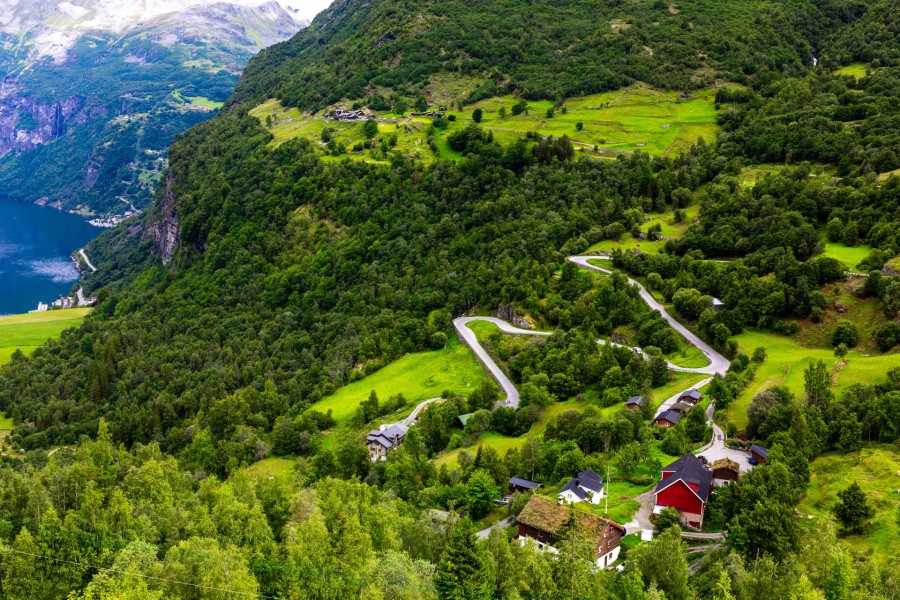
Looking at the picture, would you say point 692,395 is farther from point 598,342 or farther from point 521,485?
point 598,342

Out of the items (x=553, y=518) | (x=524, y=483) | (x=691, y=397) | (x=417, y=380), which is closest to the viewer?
(x=553, y=518)

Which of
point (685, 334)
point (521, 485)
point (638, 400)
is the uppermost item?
point (638, 400)

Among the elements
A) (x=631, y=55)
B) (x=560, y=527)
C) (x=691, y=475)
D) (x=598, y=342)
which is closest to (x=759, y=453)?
(x=691, y=475)

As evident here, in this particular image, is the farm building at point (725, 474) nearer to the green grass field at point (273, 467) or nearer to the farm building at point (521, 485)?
the farm building at point (521, 485)

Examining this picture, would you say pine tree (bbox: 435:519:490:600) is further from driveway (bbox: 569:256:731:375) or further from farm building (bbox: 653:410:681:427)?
driveway (bbox: 569:256:731:375)

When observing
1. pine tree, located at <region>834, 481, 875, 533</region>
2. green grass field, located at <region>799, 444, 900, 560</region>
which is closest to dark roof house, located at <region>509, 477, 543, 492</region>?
green grass field, located at <region>799, 444, 900, 560</region>
